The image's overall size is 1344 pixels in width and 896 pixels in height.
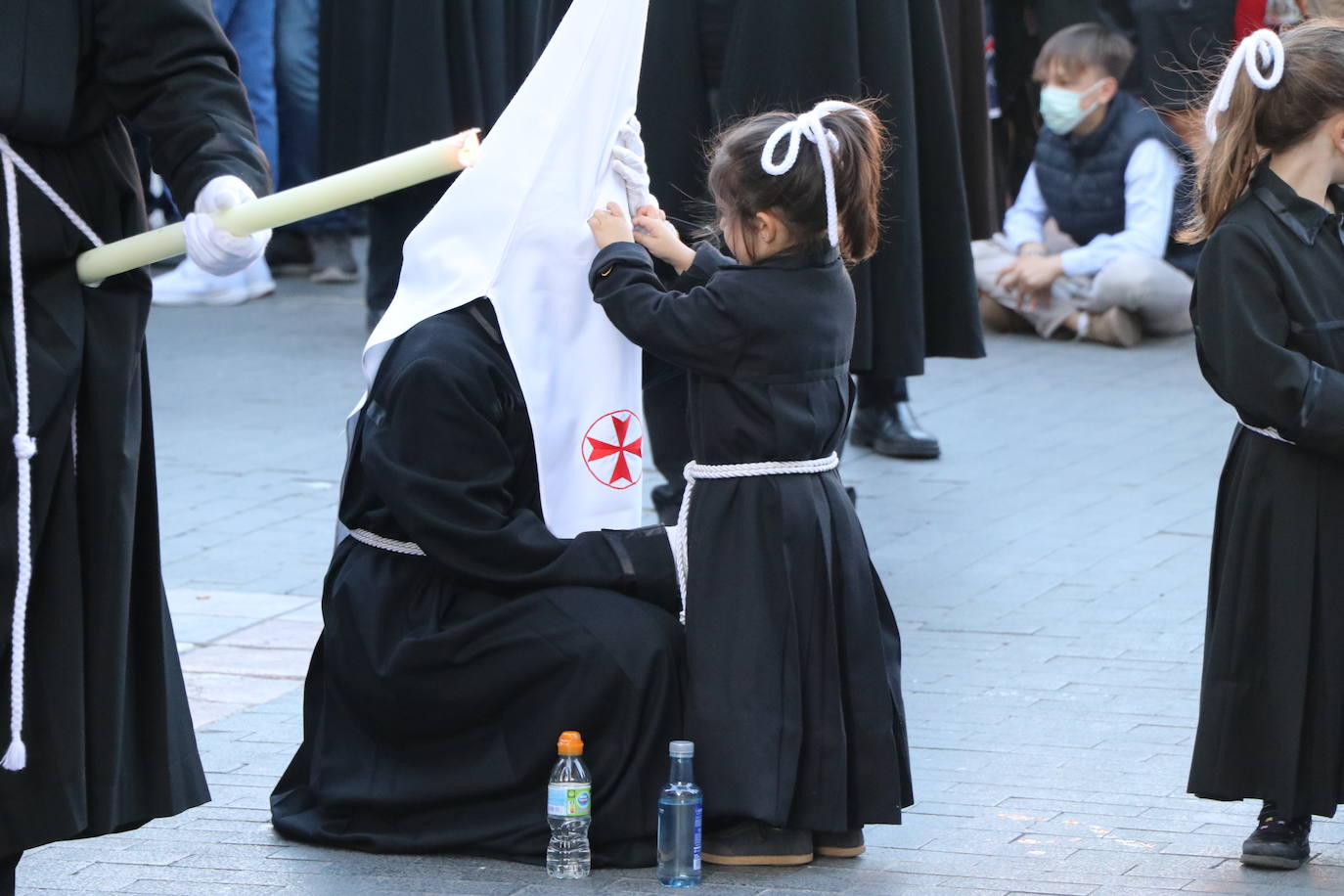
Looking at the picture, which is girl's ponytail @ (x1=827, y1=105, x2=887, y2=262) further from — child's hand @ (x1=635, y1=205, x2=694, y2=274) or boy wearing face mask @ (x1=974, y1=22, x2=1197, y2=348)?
boy wearing face mask @ (x1=974, y1=22, x2=1197, y2=348)

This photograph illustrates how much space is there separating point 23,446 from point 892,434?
4.80 meters

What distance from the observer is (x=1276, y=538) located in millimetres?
3695

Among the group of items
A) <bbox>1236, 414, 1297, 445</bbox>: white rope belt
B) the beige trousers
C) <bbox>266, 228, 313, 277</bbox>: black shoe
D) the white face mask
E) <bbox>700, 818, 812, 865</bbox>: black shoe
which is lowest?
<bbox>700, 818, 812, 865</bbox>: black shoe

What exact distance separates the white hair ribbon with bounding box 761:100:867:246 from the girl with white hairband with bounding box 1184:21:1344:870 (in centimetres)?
67

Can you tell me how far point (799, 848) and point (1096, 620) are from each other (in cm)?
194

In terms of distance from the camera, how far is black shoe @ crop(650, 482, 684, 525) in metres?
6.00

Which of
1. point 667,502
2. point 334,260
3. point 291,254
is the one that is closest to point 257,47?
point 334,260

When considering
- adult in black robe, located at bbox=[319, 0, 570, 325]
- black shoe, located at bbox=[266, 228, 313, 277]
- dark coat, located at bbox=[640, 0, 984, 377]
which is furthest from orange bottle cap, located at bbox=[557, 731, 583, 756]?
black shoe, located at bbox=[266, 228, 313, 277]

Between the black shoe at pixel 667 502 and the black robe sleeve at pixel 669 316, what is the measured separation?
2307 mm

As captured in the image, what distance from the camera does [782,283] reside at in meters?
3.68

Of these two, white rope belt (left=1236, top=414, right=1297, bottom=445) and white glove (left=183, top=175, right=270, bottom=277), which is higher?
white glove (left=183, top=175, right=270, bottom=277)

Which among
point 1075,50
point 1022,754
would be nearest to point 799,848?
point 1022,754

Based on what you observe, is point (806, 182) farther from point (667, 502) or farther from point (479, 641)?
point (667, 502)

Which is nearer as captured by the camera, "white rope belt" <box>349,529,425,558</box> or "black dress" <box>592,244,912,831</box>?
"black dress" <box>592,244,912,831</box>
